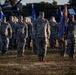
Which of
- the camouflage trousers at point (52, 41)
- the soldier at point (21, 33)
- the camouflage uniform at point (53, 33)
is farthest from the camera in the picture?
the camouflage trousers at point (52, 41)

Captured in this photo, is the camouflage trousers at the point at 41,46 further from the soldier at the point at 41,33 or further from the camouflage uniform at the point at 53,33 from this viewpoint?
the camouflage uniform at the point at 53,33

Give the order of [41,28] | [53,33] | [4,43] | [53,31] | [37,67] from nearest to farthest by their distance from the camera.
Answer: [37,67] < [41,28] < [4,43] < [53,31] < [53,33]

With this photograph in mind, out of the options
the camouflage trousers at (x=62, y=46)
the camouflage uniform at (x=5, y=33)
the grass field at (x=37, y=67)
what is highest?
the camouflage uniform at (x=5, y=33)

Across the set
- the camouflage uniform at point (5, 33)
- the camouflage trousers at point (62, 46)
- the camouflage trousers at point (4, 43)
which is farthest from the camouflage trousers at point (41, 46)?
the camouflage trousers at point (4, 43)

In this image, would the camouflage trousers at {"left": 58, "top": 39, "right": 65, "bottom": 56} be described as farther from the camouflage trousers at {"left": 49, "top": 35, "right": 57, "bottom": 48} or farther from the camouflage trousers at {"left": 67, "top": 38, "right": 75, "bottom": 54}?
the camouflage trousers at {"left": 49, "top": 35, "right": 57, "bottom": 48}

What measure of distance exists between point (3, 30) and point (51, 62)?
5.14m

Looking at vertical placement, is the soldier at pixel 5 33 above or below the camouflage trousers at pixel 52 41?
above

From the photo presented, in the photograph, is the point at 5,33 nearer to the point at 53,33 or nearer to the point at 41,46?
the point at 41,46

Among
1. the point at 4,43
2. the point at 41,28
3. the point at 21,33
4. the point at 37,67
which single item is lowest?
the point at 37,67

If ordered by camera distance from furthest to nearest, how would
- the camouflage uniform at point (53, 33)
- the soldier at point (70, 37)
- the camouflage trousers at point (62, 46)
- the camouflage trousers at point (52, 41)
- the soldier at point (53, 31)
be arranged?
the camouflage trousers at point (52, 41)
the camouflage uniform at point (53, 33)
the soldier at point (53, 31)
the camouflage trousers at point (62, 46)
the soldier at point (70, 37)

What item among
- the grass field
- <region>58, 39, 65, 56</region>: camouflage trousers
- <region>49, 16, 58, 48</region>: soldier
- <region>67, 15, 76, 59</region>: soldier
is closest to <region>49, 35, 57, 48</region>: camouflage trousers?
<region>49, 16, 58, 48</region>: soldier

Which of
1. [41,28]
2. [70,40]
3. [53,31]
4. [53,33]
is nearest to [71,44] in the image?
[70,40]

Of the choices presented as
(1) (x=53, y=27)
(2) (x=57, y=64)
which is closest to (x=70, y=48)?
(2) (x=57, y=64)

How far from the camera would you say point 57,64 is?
18.2 m
